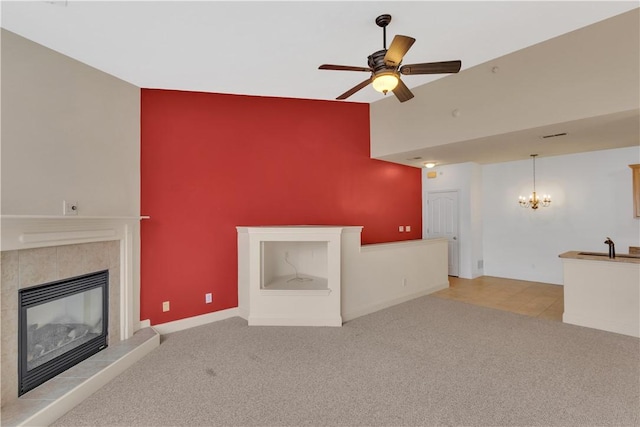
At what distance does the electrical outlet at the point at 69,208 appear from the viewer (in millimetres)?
2772

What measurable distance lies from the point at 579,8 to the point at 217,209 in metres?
4.41

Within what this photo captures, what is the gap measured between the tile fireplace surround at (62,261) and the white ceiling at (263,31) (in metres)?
1.65

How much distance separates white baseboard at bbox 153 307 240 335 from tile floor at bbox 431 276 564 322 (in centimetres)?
354

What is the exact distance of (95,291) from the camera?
3.04 meters

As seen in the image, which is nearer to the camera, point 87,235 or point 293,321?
point 87,235

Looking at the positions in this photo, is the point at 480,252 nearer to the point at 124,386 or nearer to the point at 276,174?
the point at 276,174

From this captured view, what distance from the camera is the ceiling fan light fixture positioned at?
2.40 metres

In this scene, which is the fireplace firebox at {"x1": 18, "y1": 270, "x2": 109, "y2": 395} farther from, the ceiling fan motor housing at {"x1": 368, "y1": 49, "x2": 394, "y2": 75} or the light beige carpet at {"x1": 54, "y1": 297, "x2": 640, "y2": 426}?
the ceiling fan motor housing at {"x1": 368, "y1": 49, "x2": 394, "y2": 75}

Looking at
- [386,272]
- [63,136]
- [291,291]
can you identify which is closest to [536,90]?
[386,272]

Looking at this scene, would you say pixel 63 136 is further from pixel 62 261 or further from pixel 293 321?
pixel 293 321

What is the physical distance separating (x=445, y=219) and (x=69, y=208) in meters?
6.71

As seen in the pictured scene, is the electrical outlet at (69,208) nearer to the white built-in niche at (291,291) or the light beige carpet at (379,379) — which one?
the light beige carpet at (379,379)

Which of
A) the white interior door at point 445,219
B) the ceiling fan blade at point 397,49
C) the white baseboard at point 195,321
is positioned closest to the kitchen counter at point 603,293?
the white interior door at point 445,219

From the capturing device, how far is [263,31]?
2.76 metres
